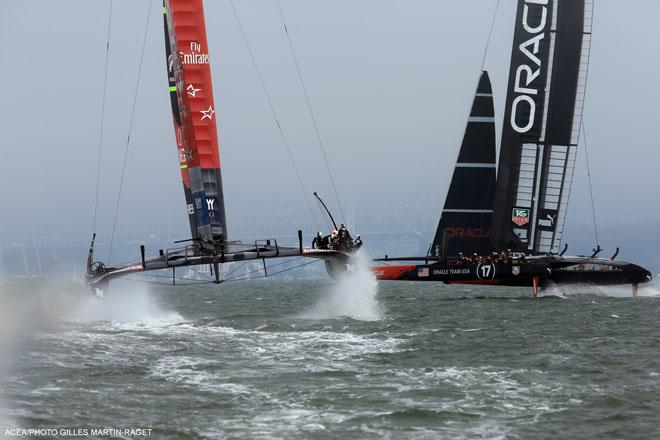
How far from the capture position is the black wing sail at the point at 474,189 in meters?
44.2

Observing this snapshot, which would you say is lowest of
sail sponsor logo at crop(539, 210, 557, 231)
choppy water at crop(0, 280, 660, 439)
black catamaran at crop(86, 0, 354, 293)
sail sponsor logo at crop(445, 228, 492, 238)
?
choppy water at crop(0, 280, 660, 439)

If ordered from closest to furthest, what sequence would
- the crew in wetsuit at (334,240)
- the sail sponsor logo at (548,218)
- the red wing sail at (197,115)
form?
1. the red wing sail at (197,115)
2. the crew in wetsuit at (334,240)
3. the sail sponsor logo at (548,218)

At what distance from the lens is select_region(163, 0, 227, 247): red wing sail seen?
1278 inches

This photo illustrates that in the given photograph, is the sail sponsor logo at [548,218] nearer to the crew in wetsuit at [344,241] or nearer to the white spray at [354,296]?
the white spray at [354,296]

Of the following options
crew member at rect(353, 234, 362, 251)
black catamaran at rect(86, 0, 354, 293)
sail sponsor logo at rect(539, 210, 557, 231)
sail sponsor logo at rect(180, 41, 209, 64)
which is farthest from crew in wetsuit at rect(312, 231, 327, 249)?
sail sponsor logo at rect(539, 210, 557, 231)

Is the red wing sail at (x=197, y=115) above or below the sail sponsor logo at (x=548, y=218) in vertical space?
above

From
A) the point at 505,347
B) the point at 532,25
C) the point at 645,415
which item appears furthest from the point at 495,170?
the point at 645,415

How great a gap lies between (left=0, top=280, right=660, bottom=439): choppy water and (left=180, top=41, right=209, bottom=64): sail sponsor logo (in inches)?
326

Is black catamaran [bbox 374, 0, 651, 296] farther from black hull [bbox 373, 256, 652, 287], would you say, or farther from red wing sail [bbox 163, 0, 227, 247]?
red wing sail [bbox 163, 0, 227, 247]

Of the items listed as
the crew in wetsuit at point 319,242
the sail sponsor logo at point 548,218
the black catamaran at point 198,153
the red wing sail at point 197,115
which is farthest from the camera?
the sail sponsor logo at point 548,218

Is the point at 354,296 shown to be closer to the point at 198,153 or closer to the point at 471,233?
the point at 198,153

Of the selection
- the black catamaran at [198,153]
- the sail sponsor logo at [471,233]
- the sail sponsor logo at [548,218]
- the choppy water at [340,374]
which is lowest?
the choppy water at [340,374]

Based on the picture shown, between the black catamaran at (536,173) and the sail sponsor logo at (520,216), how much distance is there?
0.13ft

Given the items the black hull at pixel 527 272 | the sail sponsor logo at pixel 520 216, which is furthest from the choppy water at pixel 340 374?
the sail sponsor logo at pixel 520 216
